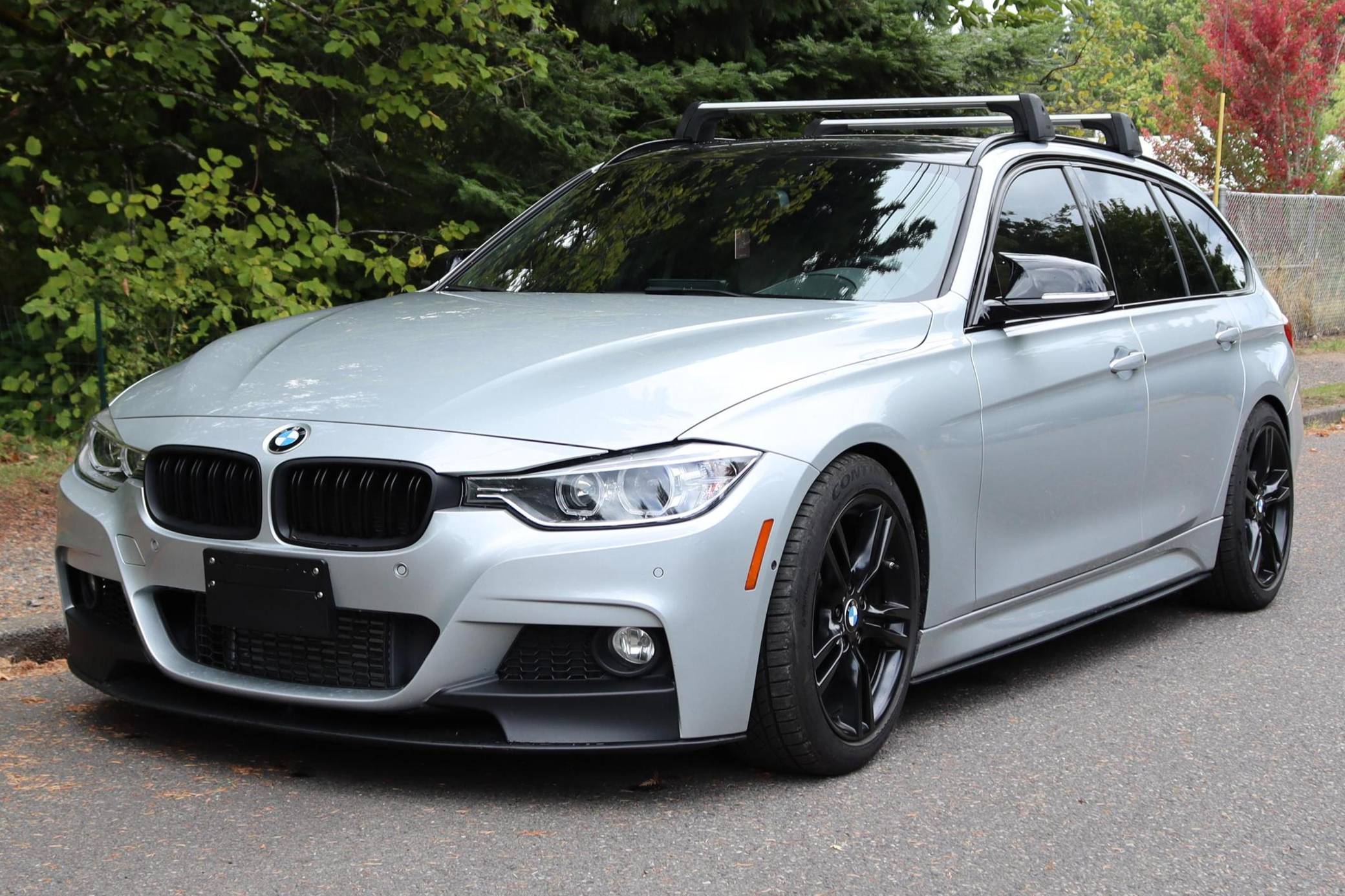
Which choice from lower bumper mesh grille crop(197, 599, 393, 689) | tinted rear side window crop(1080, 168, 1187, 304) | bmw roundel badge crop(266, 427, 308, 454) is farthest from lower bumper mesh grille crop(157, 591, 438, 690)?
tinted rear side window crop(1080, 168, 1187, 304)

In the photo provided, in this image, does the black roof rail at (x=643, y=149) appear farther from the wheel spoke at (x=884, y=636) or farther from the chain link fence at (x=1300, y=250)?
the chain link fence at (x=1300, y=250)

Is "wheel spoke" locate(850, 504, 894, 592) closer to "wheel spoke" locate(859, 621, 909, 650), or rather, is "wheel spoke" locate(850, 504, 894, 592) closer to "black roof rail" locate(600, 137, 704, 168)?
"wheel spoke" locate(859, 621, 909, 650)

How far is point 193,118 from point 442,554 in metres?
8.53

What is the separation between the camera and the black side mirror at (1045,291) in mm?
4840

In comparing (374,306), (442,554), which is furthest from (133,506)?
(374,306)

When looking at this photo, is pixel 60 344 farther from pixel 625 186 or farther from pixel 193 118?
pixel 625 186

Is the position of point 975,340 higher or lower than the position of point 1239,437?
higher

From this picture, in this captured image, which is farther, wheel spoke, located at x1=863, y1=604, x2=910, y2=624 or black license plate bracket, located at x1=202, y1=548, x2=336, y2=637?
wheel spoke, located at x1=863, y1=604, x2=910, y2=624

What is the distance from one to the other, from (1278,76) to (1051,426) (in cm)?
2597

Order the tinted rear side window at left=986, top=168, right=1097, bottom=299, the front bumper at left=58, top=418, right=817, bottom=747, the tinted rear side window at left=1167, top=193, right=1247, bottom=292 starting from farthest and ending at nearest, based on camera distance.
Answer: the tinted rear side window at left=1167, top=193, right=1247, bottom=292, the tinted rear side window at left=986, top=168, right=1097, bottom=299, the front bumper at left=58, top=418, right=817, bottom=747

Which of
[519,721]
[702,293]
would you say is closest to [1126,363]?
[702,293]

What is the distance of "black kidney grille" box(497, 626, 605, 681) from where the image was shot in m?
3.78

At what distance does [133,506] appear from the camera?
413 centimetres

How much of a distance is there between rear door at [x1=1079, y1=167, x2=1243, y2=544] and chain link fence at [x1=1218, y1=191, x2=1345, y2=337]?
507 inches
